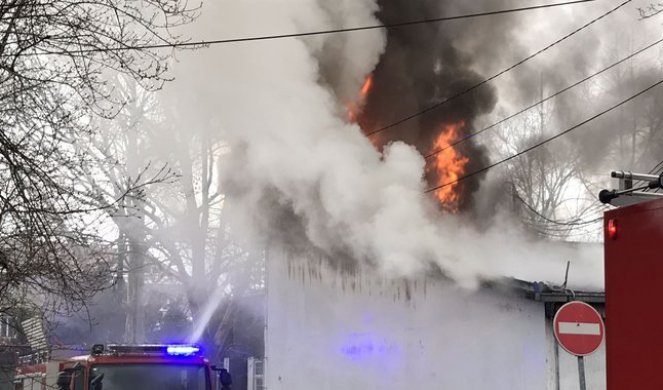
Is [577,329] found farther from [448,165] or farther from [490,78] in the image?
[490,78]

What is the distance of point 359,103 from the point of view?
455 inches

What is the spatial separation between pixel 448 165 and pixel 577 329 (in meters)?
6.05

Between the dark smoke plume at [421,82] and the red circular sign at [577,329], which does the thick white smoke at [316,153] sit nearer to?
the dark smoke plume at [421,82]

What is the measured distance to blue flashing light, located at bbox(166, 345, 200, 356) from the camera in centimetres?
771

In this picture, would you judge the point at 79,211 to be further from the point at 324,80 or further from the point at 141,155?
the point at 141,155

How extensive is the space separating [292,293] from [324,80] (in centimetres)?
337

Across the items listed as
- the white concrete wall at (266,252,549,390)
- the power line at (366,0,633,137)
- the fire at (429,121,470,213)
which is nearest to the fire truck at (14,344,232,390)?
the white concrete wall at (266,252,549,390)

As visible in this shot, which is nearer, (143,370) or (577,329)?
(577,329)

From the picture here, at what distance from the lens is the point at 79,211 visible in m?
6.55

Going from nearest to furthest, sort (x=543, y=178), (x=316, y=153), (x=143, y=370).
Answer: (x=143, y=370) → (x=316, y=153) → (x=543, y=178)

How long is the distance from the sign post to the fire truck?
11.2 ft

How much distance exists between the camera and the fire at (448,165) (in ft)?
39.4

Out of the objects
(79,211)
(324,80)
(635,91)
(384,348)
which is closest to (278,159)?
(324,80)

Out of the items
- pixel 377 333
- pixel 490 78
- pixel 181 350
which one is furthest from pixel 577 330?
pixel 490 78
